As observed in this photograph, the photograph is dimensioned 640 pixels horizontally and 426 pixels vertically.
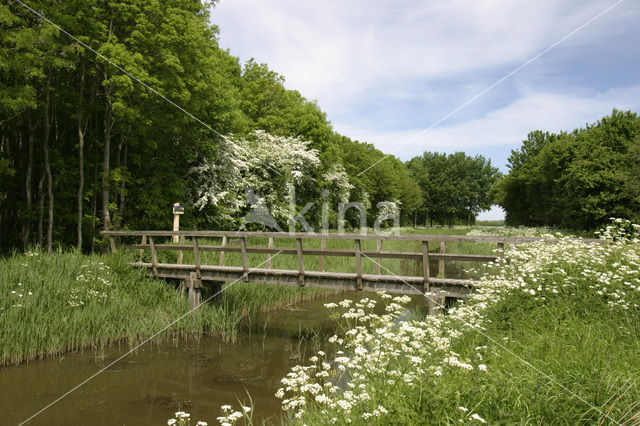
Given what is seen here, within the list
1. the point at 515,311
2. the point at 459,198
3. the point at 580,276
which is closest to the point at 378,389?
the point at 515,311

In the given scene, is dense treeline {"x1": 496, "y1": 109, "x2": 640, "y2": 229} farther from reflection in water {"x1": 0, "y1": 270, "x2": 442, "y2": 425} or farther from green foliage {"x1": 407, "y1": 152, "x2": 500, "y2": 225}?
green foliage {"x1": 407, "y1": 152, "x2": 500, "y2": 225}

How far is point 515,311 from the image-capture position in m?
5.74

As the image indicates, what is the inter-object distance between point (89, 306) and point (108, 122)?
8.29m

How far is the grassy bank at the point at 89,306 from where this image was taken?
852 centimetres

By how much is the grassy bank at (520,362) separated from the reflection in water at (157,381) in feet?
8.69

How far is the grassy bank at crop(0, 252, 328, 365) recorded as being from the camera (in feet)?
27.9

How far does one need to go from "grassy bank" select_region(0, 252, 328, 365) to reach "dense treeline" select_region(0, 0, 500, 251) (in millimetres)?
3101

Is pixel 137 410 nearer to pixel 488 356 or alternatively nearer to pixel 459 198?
pixel 488 356

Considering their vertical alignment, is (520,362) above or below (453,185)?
below

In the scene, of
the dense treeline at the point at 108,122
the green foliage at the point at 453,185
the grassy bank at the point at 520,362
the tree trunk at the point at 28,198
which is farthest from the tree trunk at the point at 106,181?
the green foliage at the point at 453,185

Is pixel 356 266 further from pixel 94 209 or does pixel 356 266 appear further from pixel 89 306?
pixel 94 209

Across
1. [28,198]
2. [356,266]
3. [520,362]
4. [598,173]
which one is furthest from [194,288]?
[598,173]

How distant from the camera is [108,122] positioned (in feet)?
50.6

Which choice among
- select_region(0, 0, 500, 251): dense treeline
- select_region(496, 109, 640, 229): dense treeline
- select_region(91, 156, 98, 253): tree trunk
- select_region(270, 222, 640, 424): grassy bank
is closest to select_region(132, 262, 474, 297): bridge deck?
select_region(270, 222, 640, 424): grassy bank
